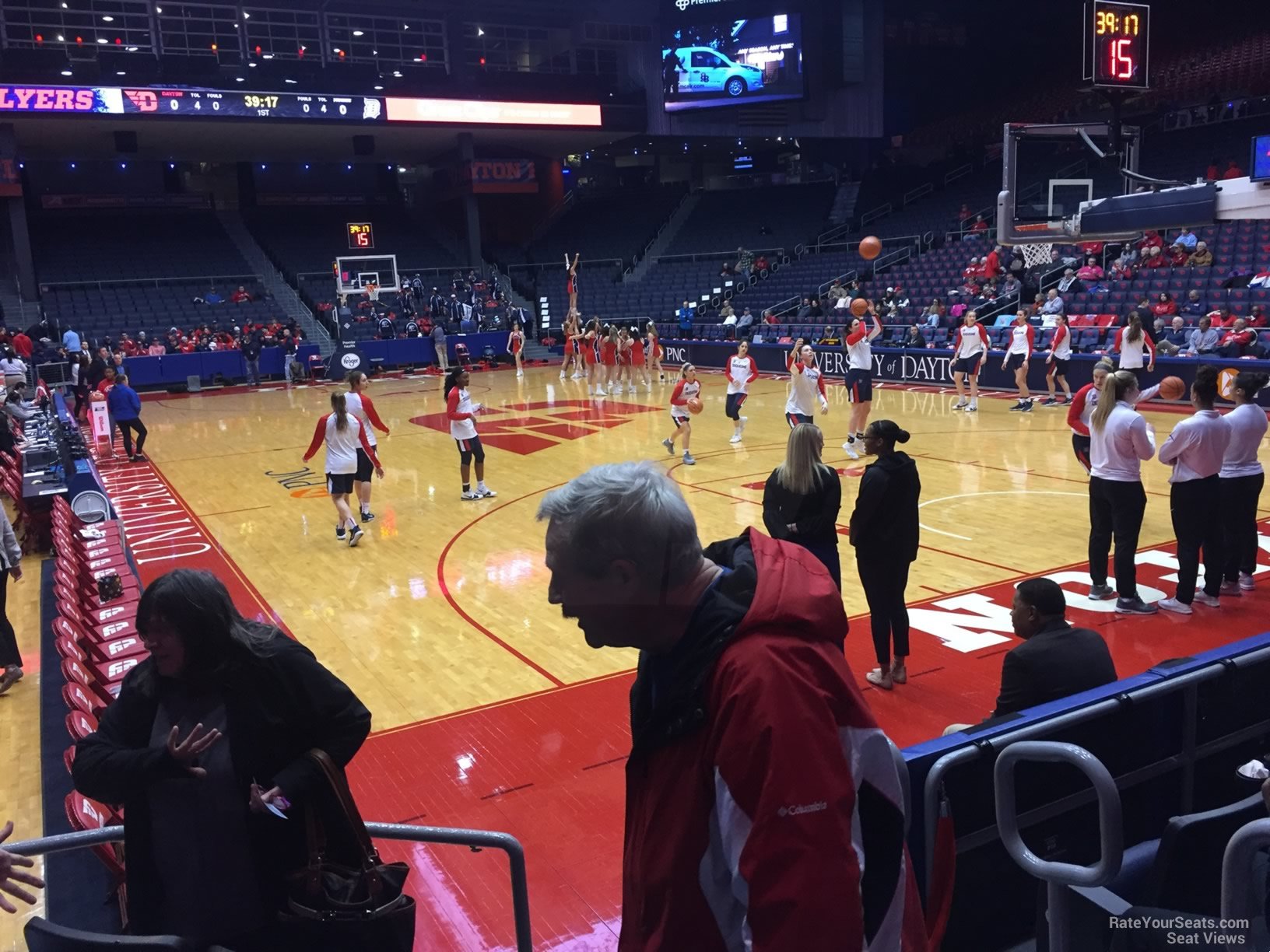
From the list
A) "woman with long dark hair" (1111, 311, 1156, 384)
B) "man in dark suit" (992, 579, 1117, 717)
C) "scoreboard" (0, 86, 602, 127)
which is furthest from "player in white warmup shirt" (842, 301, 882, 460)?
"scoreboard" (0, 86, 602, 127)

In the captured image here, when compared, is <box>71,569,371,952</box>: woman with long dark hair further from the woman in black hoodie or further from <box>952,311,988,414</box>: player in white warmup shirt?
<box>952,311,988,414</box>: player in white warmup shirt

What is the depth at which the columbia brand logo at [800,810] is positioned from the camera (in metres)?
1.57

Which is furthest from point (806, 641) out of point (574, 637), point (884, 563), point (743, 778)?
point (574, 637)

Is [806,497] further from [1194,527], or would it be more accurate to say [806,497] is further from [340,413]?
[340,413]

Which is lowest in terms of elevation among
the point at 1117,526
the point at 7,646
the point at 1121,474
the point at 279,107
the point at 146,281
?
the point at 7,646

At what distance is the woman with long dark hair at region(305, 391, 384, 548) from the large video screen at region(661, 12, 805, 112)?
26.2 meters

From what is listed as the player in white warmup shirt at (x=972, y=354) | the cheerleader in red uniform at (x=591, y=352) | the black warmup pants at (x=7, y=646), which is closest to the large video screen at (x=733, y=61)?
the cheerleader in red uniform at (x=591, y=352)

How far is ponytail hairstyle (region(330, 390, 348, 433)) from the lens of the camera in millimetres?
10156

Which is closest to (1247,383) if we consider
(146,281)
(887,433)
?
(887,433)

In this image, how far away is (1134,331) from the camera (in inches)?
Answer: 587

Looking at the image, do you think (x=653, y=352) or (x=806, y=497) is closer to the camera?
(x=806, y=497)

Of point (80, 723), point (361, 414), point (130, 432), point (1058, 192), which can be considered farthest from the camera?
point (130, 432)

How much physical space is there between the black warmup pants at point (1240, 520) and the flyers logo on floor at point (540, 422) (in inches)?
397

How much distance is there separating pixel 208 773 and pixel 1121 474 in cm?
651
